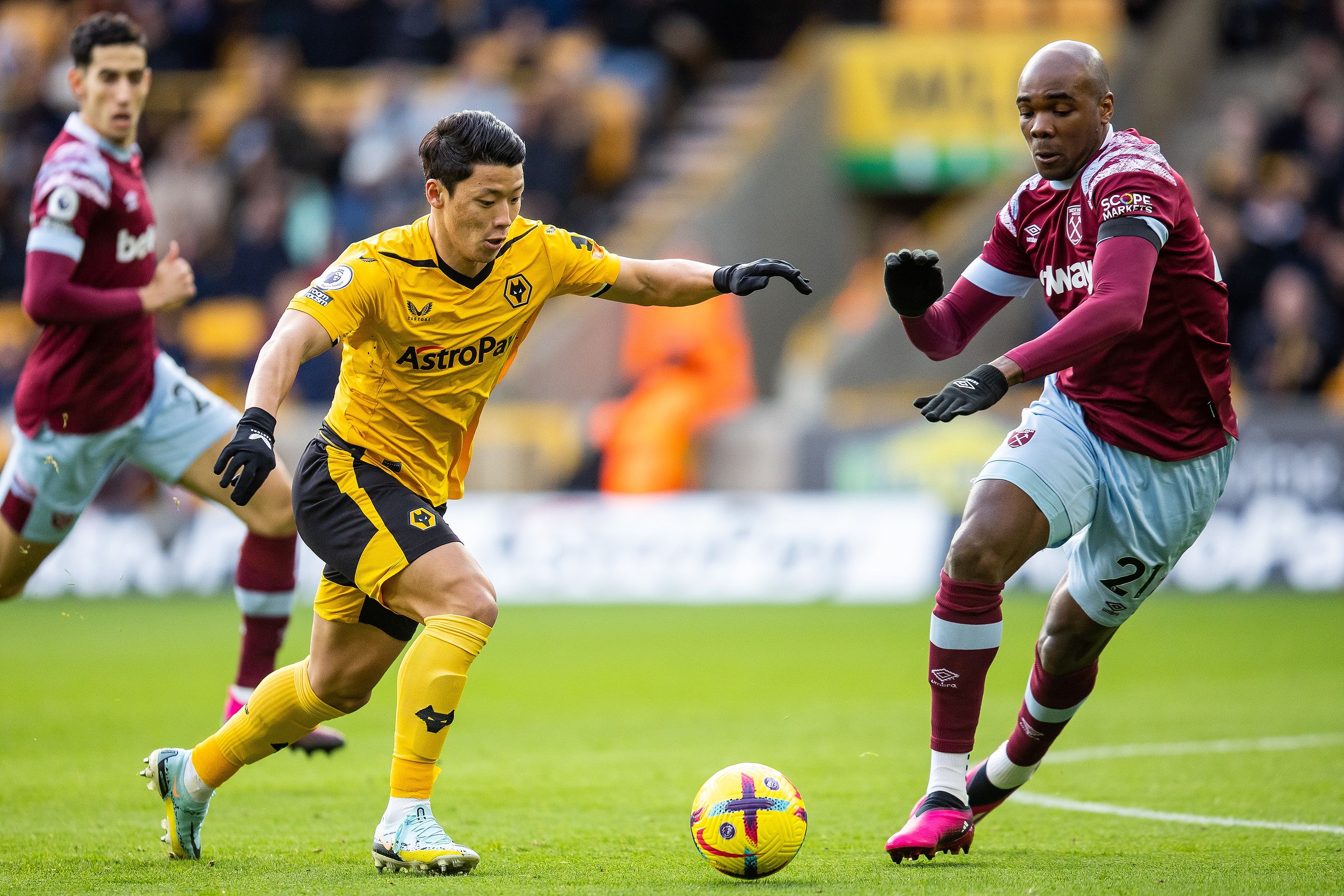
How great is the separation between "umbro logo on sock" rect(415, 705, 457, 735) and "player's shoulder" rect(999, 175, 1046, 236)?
248 cm

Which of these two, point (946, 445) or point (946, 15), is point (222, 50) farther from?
point (946, 445)

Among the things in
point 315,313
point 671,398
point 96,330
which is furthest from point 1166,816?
point 671,398

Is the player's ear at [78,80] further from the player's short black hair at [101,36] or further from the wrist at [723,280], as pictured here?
the wrist at [723,280]

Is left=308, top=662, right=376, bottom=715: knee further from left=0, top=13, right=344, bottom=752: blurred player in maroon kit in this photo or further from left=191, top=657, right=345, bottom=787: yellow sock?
left=0, top=13, right=344, bottom=752: blurred player in maroon kit

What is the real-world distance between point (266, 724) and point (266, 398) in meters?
1.17

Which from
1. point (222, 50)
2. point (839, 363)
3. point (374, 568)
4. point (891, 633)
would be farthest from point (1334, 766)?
point (222, 50)

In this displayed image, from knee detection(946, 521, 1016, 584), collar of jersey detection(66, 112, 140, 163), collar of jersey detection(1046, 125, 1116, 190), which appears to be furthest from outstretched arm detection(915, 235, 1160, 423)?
collar of jersey detection(66, 112, 140, 163)

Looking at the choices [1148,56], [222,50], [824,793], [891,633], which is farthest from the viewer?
[222,50]

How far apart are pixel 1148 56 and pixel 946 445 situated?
723 centimetres

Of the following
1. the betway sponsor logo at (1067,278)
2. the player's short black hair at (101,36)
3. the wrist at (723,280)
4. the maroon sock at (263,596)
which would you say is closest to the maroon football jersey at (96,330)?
the player's short black hair at (101,36)

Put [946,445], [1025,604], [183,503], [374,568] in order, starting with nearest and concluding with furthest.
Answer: [374,568], [1025,604], [946,445], [183,503]

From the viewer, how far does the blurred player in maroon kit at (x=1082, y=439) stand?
536 cm

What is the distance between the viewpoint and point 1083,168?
5.55 m

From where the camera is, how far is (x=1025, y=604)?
13938mm
